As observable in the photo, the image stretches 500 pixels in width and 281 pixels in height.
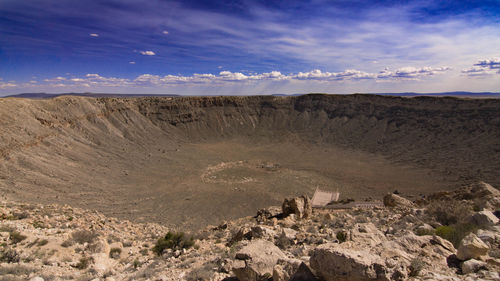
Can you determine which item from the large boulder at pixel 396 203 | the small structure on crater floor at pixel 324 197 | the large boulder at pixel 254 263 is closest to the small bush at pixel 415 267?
the large boulder at pixel 254 263

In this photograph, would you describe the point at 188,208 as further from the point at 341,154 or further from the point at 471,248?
the point at 341,154

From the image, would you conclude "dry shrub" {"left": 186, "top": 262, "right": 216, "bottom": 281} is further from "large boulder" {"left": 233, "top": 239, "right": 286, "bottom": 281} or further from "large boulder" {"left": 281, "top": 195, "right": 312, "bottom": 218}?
"large boulder" {"left": 281, "top": 195, "right": 312, "bottom": 218}

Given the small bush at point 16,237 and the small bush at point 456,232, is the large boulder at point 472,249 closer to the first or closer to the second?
the small bush at point 456,232

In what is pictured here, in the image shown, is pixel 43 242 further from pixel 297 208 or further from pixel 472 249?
pixel 297 208

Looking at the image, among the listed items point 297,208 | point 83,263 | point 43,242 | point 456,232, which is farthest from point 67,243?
point 456,232

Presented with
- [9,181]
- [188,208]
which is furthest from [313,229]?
[9,181]

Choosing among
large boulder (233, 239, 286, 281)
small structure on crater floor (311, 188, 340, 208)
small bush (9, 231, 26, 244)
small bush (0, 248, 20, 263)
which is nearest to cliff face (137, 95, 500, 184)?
small structure on crater floor (311, 188, 340, 208)
